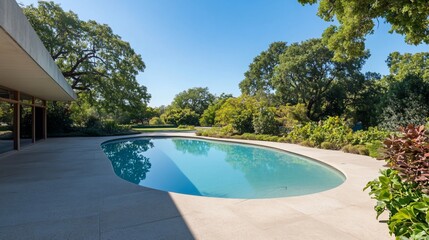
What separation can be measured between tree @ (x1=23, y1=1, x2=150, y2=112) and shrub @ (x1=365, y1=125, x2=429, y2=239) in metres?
18.4

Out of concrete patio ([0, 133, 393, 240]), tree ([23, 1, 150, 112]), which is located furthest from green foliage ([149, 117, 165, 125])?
concrete patio ([0, 133, 393, 240])

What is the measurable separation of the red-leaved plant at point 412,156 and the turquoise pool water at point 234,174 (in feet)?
9.66

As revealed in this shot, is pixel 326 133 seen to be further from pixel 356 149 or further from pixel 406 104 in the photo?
pixel 406 104

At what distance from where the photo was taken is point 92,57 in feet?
58.7

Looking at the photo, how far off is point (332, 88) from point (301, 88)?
2651 mm

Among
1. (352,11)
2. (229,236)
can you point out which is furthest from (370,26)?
(229,236)

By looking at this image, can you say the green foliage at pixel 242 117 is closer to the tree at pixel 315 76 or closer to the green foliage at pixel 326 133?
the green foliage at pixel 326 133

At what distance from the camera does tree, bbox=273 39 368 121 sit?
21.1m

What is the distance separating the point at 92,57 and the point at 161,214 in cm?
1781

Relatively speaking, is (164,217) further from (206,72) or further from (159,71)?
(206,72)

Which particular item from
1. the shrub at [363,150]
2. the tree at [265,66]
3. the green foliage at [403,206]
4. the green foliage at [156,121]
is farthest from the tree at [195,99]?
the green foliage at [403,206]

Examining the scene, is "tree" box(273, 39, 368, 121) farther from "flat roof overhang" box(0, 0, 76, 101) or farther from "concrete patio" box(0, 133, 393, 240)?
"flat roof overhang" box(0, 0, 76, 101)

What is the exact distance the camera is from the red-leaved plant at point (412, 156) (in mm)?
2357

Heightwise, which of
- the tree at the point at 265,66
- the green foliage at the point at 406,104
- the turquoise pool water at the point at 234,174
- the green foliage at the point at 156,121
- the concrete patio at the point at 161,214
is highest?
the tree at the point at 265,66
